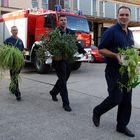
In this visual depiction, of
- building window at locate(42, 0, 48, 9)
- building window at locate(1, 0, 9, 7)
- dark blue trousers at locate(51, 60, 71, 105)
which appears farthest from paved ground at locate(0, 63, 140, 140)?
building window at locate(42, 0, 48, 9)

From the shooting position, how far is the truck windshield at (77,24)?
45.1 ft

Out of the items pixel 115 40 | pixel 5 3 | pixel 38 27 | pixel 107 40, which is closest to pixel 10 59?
pixel 107 40

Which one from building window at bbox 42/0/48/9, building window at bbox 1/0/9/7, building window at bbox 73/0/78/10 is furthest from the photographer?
building window at bbox 73/0/78/10

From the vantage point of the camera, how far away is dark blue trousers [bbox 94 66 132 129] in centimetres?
498

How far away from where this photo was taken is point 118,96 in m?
4.97

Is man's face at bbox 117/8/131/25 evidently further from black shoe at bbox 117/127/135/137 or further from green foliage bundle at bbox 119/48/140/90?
black shoe at bbox 117/127/135/137

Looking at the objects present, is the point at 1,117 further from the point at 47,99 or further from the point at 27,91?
the point at 27,91

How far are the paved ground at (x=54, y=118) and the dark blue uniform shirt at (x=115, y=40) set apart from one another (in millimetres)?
1151

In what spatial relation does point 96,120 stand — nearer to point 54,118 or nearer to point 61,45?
point 54,118

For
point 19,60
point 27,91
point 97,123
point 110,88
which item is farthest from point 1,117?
point 27,91

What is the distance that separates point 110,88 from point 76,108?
193 centimetres

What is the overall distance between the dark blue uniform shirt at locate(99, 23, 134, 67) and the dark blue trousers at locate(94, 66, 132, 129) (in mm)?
166

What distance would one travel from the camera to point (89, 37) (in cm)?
1441

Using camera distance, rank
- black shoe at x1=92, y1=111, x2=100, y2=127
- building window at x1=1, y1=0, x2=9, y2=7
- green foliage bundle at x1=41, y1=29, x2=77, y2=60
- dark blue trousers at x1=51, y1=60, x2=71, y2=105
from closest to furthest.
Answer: black shoe at x1=92, y1=111, x2=100, y2=127, dark blue trousers at x1=51, y1=60, x2=71, y2=105, green foliage bundle at x1=41, y1=29, x2=77, y2=60, building window at x1=1, y1=0, x2=9, y2=7
